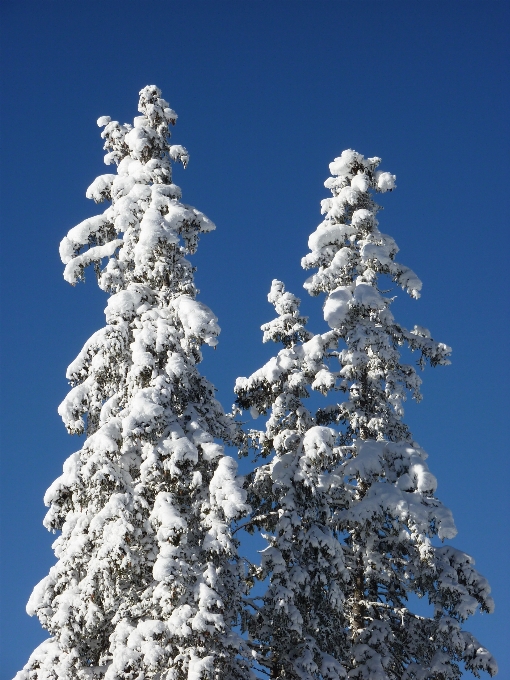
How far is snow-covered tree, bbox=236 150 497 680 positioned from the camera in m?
18.6

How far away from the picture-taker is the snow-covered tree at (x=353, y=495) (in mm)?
18594

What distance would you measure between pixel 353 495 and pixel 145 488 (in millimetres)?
7598

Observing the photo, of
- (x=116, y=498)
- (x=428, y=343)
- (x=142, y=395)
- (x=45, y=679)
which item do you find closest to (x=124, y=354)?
(x=142, y=395)

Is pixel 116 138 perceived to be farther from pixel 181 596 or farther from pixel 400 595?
pixel 400 595

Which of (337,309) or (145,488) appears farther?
(337,309)

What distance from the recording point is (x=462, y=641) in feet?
62.8

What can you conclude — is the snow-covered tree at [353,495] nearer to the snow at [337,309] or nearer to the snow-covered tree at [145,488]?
the snow at [337,309]

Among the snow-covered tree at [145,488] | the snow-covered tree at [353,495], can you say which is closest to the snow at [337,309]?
the snow-covered tree at [353,495]

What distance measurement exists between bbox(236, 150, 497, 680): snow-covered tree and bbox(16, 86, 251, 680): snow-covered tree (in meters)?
2.49

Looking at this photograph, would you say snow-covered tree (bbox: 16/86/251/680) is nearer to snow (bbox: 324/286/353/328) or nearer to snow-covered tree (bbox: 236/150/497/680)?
snow-covered tree (bbox: 236/150/497/680)

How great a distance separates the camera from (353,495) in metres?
21.8

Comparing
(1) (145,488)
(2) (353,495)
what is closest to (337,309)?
(2) (353,495)

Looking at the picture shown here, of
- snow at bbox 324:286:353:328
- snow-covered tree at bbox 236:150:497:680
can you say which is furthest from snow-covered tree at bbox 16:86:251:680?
snow at bbox 324:286:353:328

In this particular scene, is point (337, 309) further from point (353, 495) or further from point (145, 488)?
point (145, 488)
